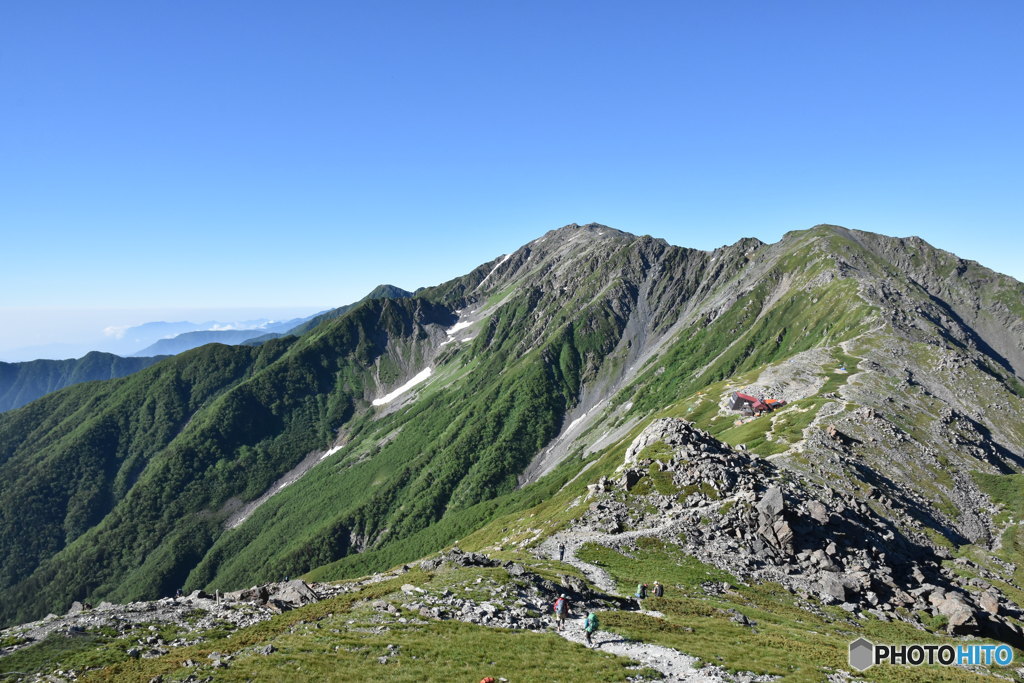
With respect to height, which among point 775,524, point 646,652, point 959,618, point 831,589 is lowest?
point 959,618

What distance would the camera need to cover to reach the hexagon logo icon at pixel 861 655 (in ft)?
120

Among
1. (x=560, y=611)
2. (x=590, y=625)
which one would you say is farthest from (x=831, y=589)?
(x=590, y=625)

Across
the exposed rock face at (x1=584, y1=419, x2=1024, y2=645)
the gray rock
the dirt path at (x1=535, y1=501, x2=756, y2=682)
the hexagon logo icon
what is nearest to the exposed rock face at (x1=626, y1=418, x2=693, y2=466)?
the exposed rock face at (x1=584, y1=419, x2=1024, y2=645)

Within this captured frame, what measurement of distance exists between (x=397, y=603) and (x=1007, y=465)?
131645 mm

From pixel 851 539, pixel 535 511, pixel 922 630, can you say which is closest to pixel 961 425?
pixel 851 539

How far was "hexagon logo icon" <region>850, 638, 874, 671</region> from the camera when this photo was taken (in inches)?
1442

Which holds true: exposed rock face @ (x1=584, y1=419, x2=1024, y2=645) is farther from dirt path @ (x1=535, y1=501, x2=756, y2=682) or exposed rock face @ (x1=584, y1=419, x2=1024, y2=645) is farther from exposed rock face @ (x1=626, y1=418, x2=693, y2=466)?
dirt path @ (x1=535, y1=501, x2=756, y2=682)

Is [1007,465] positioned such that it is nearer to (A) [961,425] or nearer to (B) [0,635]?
(A) [961,425]

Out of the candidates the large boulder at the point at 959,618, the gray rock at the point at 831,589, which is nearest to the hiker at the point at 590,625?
the gray rock at the point at 831,589

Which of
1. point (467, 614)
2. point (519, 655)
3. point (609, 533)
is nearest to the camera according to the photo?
point (519, 655)

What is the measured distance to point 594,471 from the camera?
162 meters

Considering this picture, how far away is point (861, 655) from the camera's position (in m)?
38.3

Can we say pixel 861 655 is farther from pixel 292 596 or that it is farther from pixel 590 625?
pixel 292 596

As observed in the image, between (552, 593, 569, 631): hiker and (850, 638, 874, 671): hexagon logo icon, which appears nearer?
(850, 638, 874, 671): hexagon logo icon
